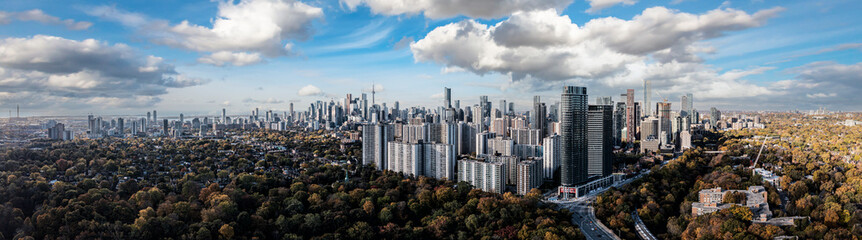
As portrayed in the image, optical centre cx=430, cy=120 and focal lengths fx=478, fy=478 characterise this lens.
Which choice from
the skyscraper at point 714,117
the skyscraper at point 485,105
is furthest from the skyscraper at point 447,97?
the skyscraper at point 714,117

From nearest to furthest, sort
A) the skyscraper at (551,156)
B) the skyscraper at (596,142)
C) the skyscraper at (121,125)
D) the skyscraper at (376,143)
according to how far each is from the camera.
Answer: the skyscraper at (551,156) → the skyscraper at (596,142) → the skyscraper at (376,143) → the skyscraper at (121,125)

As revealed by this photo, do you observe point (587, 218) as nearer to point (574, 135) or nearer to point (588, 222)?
point (588, 222)

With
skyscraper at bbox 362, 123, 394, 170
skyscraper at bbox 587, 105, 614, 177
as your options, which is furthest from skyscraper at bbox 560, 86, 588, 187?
skyscraper at bbox 362, 123, 394, 170

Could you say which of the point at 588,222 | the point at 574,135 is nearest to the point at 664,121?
the point at 574,135

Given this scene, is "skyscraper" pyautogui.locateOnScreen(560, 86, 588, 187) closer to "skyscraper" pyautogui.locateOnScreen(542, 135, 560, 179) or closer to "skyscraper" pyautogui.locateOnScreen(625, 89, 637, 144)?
"skyscraper" pyautogui.locateOnScreen(542, 135, 560, 179)

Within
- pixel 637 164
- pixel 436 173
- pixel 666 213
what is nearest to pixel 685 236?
pixel 666 213

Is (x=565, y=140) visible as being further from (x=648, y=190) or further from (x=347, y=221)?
(x=347, y=221)

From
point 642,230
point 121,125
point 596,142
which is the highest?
point 121,125

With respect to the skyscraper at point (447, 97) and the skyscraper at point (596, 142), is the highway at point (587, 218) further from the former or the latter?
the skyscraper at point (447, 97)

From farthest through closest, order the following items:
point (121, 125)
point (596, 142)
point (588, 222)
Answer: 1. point (121, 125)
2. point (596, 142)
3. point (588, 222)
